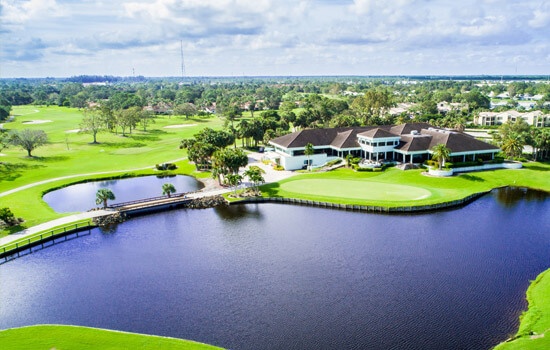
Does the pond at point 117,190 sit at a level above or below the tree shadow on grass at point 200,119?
below

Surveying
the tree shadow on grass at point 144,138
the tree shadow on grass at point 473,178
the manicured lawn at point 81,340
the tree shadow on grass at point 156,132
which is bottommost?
the manicured lawn at point 81,340

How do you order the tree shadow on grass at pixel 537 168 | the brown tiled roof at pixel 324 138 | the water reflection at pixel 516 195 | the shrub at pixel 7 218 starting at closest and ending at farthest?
the shrub at pixel 7 218 → the water reflection at pixel 516 195 → the tree shadow on grass at pixel 537 168 → the brown tiled roof at pixel 324 138

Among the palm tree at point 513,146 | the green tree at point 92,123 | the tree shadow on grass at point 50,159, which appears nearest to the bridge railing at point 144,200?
the tree shadow on grass at point 50,159

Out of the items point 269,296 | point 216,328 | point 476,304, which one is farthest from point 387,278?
point 216,328

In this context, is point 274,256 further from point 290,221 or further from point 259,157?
point 259,157

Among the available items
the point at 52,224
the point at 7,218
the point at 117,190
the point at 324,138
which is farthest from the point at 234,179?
the point at 324,138

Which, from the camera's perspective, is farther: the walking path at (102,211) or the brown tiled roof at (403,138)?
the brown tiled roof at (403,138)

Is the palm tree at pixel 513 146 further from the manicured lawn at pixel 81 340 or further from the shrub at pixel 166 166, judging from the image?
the manicured lawn at pixel 81 340
